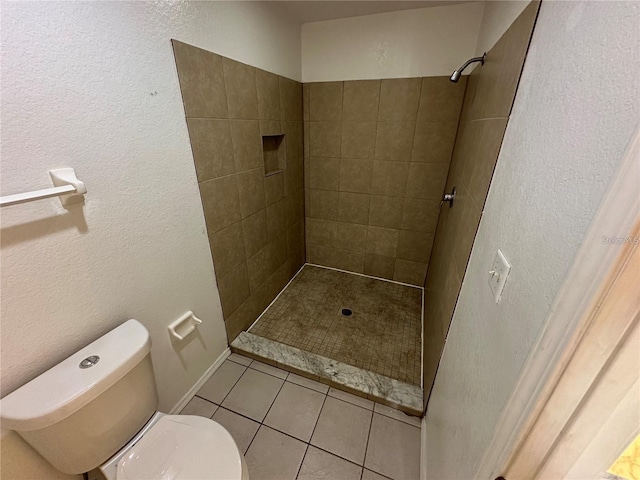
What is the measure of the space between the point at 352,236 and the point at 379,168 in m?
0.67

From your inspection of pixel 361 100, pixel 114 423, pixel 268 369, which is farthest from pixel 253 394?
pixel 361 100

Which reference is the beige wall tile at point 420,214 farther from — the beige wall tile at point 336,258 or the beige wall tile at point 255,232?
the beige wall tile at point 255,232

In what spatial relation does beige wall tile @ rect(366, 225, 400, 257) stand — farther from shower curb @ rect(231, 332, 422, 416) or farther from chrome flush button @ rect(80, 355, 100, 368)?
chrome flush button @ rect(80, 355, 100, 368)

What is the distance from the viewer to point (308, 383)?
1580 mm

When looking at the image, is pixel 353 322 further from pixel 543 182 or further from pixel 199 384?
pixel 543 182

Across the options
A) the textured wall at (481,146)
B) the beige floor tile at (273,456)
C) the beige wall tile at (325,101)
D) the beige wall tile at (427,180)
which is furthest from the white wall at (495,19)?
the beige floor tile at (273,456)

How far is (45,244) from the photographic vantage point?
78cm

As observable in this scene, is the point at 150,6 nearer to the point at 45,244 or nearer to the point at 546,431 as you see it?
the point at 45,244

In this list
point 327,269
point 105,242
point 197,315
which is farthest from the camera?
point 327,269

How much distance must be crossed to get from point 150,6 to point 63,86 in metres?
0.46

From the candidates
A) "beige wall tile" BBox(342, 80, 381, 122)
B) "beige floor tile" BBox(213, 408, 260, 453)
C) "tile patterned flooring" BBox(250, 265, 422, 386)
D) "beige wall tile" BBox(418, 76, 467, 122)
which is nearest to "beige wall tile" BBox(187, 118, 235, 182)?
"beige wall tile" BBox(342, 80, 381, 122)

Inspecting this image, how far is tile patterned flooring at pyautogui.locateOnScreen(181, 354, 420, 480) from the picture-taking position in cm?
121

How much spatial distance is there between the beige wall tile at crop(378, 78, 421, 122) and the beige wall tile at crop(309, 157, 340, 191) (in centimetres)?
53

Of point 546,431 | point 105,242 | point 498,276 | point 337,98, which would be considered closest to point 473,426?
point 546,431
